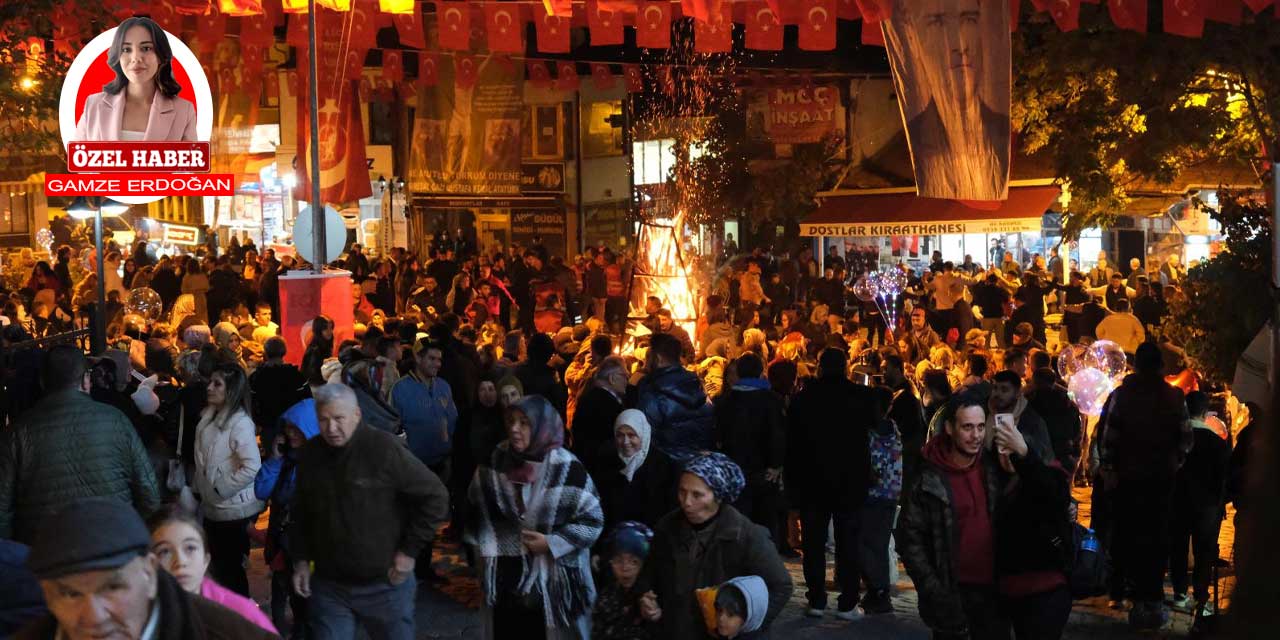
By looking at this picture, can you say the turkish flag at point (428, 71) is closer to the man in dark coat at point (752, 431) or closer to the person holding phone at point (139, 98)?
the person holding phone at point (139, 98)

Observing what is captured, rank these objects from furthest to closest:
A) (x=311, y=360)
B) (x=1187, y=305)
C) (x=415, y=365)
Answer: (x=1187, y=305) < (x=311, y=360) < (x=415, y=365)

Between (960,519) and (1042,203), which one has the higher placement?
(1042,203)

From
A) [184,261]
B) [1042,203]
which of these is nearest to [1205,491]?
[1042,203]

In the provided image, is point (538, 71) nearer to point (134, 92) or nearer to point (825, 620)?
point (134, 92)

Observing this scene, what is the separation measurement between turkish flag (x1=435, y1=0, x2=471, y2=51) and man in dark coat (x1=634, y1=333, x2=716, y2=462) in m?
13.4

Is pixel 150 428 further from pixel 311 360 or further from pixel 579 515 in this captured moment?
pixel 579 515

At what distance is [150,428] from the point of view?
30.2 feet

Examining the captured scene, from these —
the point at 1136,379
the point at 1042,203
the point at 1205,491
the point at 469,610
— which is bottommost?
the point at 469,610

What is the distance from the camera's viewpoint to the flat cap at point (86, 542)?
2873 mm

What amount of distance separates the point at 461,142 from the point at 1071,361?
19.0 m

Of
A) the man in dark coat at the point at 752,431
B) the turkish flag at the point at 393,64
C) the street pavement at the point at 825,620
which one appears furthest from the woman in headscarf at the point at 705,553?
the turkish flag at the point at 393,64

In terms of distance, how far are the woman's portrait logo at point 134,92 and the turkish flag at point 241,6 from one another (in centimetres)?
607

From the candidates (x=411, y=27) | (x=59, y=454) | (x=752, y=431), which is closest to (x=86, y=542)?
(x=59, y=454)

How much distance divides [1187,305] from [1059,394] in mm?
3858
